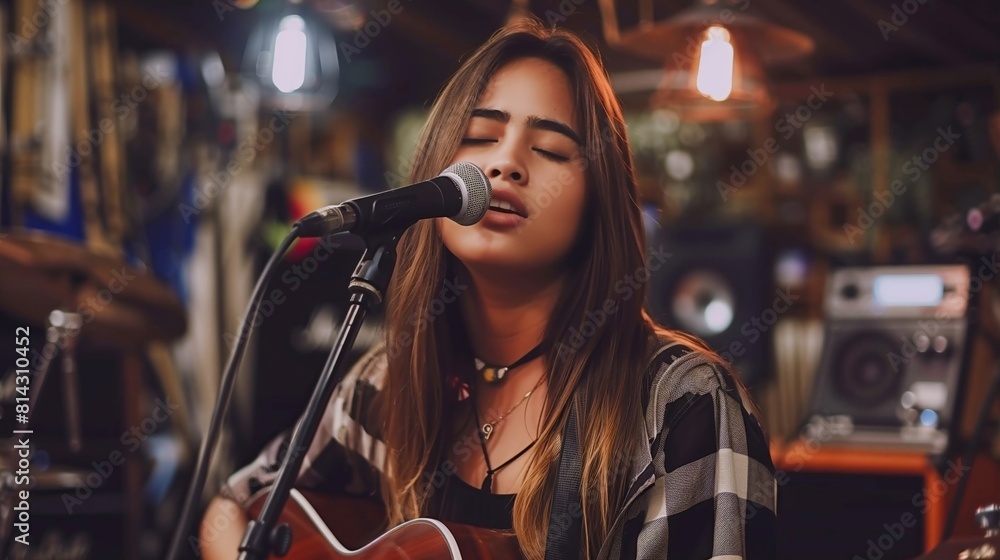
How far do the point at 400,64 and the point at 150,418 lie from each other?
10.2 ft

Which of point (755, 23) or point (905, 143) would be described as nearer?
point (755, 23)

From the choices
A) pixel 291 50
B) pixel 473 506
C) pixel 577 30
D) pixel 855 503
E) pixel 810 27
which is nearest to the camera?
pixel 473 506

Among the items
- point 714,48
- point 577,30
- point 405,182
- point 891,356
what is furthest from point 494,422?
A: point 577,30

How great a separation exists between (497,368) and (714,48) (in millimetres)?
1862

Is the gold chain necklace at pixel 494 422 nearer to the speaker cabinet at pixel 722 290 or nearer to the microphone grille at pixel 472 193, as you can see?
the microphone grille at pixel 472 193

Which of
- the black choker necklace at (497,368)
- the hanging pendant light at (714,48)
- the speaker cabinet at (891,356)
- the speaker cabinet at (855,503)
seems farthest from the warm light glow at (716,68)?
the black choker necklace at (497,368)

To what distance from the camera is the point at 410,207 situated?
1144 millimetres

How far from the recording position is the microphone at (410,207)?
1073 mm

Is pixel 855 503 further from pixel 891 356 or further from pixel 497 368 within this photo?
pixel 497 368

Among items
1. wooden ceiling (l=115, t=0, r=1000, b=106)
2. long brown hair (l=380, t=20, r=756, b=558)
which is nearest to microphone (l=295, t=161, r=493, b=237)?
long brown hair (l=380, t=20, r=756, b=558)

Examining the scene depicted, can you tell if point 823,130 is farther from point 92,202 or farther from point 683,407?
point 683,407

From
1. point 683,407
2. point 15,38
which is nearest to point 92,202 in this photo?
point 15,38

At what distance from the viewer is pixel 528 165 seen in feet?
4.51

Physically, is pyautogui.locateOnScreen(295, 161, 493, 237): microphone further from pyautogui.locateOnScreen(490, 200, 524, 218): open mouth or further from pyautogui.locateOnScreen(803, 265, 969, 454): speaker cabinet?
pyautogui.locateOnScreen(803, 265, 969, 454): speaker cabinet
